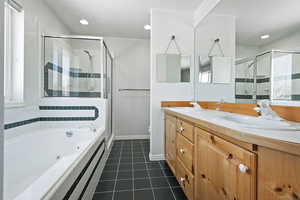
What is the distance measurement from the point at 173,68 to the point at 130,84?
1337 millimetres

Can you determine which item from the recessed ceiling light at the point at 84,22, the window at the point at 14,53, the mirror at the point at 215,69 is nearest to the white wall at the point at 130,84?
the recessed ceiling light at the point at 84,22

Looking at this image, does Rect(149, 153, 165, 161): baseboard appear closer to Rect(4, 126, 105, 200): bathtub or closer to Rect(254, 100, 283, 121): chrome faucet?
Rect(4, 126, 105, 200): bathtub

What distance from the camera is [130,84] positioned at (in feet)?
11.1

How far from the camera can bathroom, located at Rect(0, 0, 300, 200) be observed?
71 centimetres

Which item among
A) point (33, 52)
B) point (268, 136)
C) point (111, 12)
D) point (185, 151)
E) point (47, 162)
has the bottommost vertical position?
point (47, 162)

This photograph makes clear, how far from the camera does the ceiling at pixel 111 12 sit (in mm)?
2127

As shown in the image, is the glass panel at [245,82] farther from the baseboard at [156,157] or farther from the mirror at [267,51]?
the baseboard at [156,157]

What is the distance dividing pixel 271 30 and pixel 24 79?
8.35 ft

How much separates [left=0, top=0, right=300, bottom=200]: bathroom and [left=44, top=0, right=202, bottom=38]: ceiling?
0.02m

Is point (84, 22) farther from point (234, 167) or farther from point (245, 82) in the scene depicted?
point (234, 167)

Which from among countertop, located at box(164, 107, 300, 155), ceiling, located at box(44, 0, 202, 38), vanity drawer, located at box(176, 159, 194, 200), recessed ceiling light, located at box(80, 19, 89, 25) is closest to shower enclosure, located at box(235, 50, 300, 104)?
countertop, located at box(164, 107, 300, 155)

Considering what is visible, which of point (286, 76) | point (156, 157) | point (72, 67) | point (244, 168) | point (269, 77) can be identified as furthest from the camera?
point (72, 67)

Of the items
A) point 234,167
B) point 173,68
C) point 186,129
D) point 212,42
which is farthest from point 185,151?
point 212,42

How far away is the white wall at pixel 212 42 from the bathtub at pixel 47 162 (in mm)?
1580
